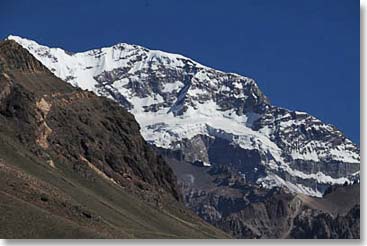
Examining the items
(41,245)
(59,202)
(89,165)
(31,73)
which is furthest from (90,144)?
(41,245)

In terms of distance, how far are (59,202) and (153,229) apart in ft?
117

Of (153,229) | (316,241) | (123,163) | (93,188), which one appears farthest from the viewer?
(123,163)

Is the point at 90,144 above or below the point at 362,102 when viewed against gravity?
above

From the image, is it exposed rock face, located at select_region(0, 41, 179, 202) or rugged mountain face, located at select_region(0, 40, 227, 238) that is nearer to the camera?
rugged mountain face, located at select_region(0, 40, 227, 238)

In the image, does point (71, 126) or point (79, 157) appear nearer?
point (79, 157)

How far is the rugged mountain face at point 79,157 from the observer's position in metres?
114

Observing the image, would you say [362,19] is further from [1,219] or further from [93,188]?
[93,188]

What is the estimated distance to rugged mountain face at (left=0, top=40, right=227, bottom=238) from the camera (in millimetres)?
114125

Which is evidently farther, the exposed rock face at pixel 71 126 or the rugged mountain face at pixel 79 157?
the exposed rock face at pixel 71 126

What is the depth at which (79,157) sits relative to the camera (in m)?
165

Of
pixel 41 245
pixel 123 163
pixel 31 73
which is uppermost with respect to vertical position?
pixel 31 73

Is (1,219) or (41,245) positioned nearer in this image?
(41,245)

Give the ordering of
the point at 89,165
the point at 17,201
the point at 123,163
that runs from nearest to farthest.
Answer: the point at 17,201
the point at 89,165
the point at 123,163

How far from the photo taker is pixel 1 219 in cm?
5150
